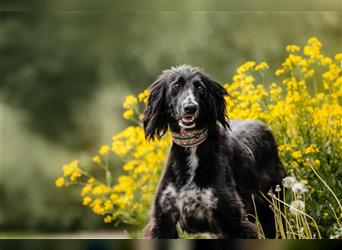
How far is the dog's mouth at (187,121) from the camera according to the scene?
3.03 meters

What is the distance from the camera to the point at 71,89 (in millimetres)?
3736

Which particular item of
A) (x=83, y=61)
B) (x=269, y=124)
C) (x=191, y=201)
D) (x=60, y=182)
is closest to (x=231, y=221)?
(x=191, y=201)

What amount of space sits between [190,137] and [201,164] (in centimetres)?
15

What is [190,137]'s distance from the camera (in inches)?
120

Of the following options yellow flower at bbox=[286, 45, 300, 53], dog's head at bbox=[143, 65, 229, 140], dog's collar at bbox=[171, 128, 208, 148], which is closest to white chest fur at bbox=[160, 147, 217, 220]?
dog's collar at bbox=[171, 128, 208, 148]

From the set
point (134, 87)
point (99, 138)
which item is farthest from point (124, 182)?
point (134, 87)

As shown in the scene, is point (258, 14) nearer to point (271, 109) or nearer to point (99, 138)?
point (271, 109)

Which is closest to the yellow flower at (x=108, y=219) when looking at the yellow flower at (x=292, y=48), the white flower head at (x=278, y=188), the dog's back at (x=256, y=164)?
the dog's back at (x=256, y=164)

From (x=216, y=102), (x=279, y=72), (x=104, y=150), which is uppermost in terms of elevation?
(x=279, y=72)

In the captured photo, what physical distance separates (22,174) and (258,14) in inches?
69.0

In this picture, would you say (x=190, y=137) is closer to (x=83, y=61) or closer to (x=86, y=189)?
(x=86, y=189)

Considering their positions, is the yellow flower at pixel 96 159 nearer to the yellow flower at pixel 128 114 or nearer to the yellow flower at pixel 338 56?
the yellow flower at pixel 128 114

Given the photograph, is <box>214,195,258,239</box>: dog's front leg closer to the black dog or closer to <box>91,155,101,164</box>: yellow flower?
the black dog

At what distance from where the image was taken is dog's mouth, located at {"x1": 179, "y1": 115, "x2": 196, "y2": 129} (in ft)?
9.94
